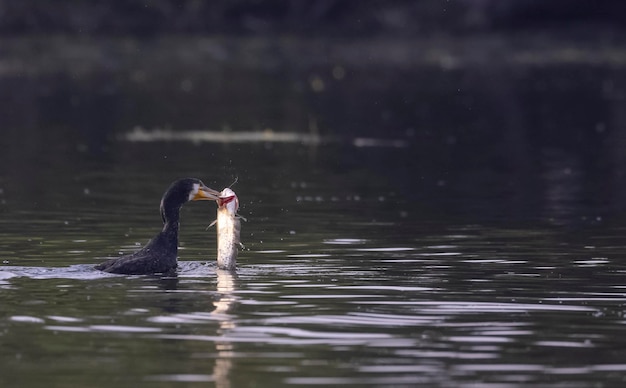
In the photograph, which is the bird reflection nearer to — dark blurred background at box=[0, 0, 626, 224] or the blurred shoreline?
dark blurred background at box=[0, 0, 626, 224]

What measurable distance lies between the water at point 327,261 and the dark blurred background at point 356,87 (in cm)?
19

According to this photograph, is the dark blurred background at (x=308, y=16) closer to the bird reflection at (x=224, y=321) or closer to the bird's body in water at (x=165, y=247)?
the bird's body in water at (x=165, y=247)

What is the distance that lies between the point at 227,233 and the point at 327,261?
114cm

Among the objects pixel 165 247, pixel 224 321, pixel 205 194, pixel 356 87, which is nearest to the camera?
pixel 224 321

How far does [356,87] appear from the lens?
51.1m

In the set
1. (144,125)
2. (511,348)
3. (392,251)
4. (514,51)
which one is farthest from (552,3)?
(511,348)

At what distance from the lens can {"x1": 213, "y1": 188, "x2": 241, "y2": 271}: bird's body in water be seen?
1494 cm

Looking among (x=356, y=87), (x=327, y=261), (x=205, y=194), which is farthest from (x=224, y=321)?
(x=356, y=87)

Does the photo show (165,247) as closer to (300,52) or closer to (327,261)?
(327,261)

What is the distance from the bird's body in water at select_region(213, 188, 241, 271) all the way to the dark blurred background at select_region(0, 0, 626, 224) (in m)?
6.03

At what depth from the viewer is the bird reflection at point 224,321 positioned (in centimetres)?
1066

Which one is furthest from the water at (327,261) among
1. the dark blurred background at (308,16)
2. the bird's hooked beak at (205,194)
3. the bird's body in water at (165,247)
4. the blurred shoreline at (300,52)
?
the dark blurred background at (308,16)

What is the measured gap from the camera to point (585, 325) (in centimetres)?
1247

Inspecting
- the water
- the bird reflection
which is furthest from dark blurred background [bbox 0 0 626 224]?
the bird reflection
